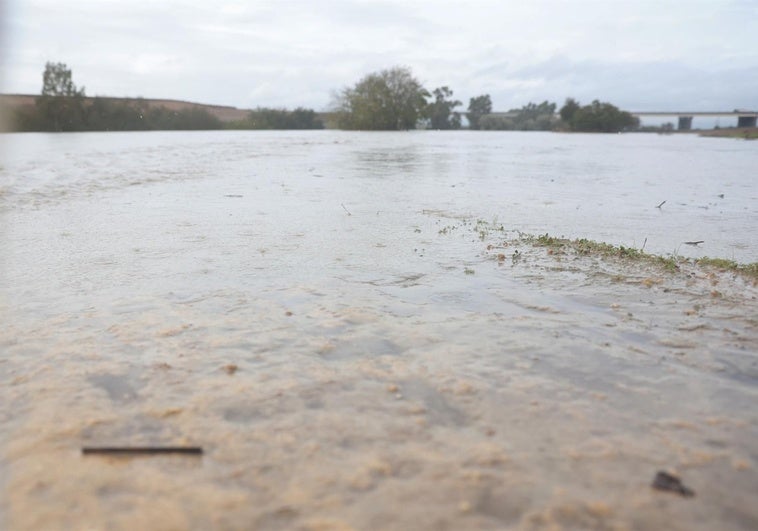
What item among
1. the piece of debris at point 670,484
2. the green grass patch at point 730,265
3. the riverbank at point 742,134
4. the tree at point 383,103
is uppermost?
the tree at point 383,103

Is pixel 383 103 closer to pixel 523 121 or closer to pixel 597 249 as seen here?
pixel 523 121

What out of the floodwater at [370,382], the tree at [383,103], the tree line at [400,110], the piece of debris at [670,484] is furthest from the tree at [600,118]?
the piece of debris at [670,484]

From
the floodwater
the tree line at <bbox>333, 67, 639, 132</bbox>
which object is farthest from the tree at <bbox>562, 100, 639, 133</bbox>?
the floodwater

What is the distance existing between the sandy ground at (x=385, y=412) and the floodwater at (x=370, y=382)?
1cm

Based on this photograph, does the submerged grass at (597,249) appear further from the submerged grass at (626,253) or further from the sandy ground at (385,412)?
the sandy ground at (385,412)

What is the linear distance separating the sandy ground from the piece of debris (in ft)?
0.10

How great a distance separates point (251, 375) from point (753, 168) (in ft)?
62.7

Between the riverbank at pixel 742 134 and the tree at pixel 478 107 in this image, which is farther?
the tree at pixel 478 107

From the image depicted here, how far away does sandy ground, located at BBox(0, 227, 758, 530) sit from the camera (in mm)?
1728

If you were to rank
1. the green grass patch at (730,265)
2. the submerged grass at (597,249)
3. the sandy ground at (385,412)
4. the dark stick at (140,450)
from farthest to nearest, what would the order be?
the submerged grass at (597,249) → the green grass patch at (730,265) → the dark stick at (140,450) → the sandy ground at (385,412)

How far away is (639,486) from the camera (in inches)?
72.2

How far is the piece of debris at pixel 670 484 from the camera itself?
1.79 m

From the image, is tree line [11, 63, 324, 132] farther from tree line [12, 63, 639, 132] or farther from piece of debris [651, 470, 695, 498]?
piece of debris [651, 470, 695, 498]

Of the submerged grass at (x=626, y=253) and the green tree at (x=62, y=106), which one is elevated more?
the green tree at (x=62, y=106)
